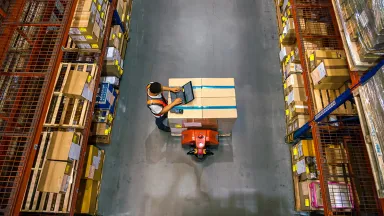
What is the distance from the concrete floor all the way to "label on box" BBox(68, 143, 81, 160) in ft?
4.53

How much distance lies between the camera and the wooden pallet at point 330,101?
4723 millimetres

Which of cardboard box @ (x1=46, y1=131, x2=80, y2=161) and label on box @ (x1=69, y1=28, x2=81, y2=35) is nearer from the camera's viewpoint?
cardboard box @ (x1=46, y1=131, x2=80, y2=161)

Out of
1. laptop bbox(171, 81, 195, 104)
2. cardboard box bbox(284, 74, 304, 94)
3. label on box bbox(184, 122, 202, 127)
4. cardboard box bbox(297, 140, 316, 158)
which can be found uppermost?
cardboard box bbox(284, 74, 304, 94)

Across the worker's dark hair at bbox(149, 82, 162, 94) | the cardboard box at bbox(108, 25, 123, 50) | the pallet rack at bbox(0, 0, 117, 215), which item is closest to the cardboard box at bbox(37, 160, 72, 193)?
the pallet rack at bbox(0, 0, 117, 215)

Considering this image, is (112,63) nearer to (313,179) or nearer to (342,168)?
(313,179)

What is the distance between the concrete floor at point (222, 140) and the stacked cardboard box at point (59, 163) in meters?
1.47

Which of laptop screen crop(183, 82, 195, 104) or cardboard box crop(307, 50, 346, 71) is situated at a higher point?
cardboard box crop(307, 50, 346, 71)

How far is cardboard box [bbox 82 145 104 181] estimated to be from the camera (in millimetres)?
5102

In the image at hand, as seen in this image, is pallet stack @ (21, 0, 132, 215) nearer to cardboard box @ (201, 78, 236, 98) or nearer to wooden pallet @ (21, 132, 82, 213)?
wooden pallet @ (21, 132, 82, 213)

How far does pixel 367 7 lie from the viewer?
3.36m

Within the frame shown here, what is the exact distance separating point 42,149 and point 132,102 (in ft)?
7.86

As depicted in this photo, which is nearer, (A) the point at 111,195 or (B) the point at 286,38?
(A) the point at 111,195

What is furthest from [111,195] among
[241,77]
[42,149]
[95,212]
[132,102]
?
[241,77]

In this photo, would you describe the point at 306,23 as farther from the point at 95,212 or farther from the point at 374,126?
the point at 95,212
